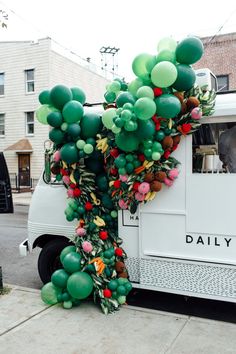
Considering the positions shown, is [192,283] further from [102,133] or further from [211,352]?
[102,133]

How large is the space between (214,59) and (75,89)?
17154 mm

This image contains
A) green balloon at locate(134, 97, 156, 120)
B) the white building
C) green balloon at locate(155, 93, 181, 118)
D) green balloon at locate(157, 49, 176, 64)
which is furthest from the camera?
the white building

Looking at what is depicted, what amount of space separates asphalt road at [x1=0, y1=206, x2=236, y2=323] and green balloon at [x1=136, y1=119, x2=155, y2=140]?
2.19 meters

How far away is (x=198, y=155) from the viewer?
4332 millimetres

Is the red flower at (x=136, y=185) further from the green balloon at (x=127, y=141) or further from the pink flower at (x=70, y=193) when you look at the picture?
the pink flower at (x=70, y=193)

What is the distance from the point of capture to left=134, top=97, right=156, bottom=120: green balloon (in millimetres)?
3908

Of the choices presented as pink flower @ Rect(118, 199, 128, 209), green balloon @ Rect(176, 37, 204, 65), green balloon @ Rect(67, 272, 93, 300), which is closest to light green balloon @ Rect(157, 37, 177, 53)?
green balloon @ Rect(176, 37, 204, 65)

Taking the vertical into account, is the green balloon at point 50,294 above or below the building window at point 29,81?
below

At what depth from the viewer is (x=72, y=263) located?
14.9ft

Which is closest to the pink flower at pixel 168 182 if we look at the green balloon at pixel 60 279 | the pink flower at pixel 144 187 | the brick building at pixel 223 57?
the pink flower at pixel 144 187

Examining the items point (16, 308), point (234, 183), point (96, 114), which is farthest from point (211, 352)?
point (96, 114)

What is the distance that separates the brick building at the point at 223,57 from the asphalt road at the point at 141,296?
1477 centimetres

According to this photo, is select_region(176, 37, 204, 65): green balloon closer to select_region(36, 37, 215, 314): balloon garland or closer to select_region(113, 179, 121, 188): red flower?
select_region(36, 37, 215, 314): balloon garland

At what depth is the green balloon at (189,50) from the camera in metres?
3.97
